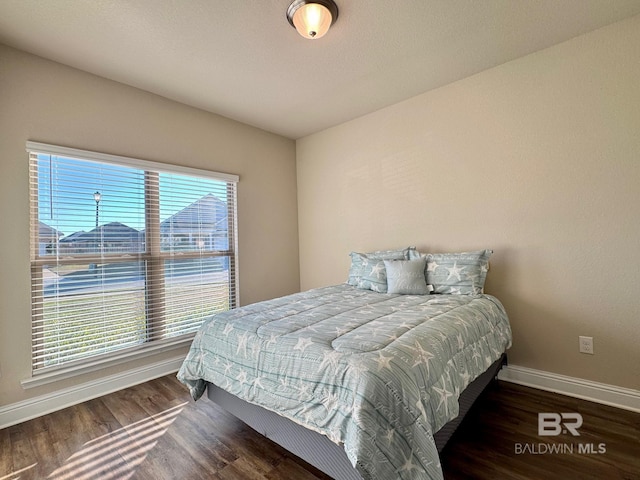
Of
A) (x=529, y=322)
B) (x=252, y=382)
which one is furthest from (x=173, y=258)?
(x=529, y=322)

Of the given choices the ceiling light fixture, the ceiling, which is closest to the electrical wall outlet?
the ceiling

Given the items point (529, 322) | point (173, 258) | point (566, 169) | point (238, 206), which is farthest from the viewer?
point (238, 206)

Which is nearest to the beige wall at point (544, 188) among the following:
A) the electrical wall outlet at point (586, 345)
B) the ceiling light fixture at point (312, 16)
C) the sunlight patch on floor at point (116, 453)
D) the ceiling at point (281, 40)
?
the electrical wall outlet at point (586, 345)

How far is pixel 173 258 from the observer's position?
2.96m

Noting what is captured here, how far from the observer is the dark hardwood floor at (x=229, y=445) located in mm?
1538

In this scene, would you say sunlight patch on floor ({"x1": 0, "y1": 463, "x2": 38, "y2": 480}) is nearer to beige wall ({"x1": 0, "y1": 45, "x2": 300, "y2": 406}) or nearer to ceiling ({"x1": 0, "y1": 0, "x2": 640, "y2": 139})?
beige wall ({"x1": 0, "y1": 45, "x2": 300, "y2": 406})

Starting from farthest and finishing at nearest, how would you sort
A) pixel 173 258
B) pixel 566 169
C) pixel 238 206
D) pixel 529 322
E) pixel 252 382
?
pixel 238 206 < pixel 173 258 < pixel 529 322 < pixel 566 169 < pixel 252 382

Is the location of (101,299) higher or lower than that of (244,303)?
higher

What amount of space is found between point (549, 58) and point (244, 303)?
3.58m

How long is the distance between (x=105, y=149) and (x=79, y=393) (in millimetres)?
1946

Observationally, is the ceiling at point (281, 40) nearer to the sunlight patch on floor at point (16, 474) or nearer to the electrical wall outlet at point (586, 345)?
the electrical wall outlet at point (586, 345)

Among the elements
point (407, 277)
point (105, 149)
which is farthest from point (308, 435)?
point (105, 149)

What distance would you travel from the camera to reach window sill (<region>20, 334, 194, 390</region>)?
2.17 meters

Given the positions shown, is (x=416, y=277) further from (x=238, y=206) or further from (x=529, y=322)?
(x=238, y=206)
